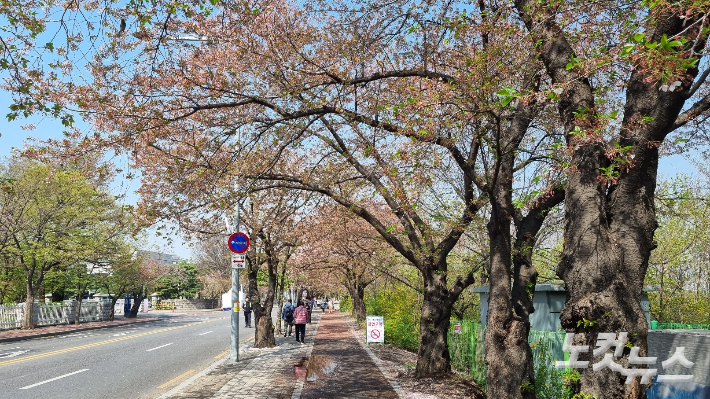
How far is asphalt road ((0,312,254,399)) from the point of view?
10.4 m

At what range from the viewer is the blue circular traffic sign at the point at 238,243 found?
14117 millimetres

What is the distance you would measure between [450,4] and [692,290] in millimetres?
20597

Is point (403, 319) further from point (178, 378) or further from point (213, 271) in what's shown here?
point (213, 271)

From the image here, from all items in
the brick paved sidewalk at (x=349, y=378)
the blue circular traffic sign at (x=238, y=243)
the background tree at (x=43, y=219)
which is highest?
the background tree at (x=43, y=219)

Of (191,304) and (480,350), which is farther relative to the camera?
(191,304)

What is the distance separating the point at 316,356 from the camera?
16.4 m

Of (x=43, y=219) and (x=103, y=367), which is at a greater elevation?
(x=43, y=219)

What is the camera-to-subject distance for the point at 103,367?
13.7 metres

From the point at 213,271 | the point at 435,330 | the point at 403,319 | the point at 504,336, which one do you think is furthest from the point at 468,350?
the point at 213,271

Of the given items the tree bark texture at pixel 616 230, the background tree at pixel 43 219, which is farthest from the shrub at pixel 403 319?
the background tree at pixel 43 219

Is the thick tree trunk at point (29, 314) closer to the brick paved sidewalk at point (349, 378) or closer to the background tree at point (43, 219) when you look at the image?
the background tree at point (43, 219)

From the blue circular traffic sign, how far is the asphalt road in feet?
10.6

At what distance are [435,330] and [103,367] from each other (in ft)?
28.7

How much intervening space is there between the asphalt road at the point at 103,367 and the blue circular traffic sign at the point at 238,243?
3.24 metres
